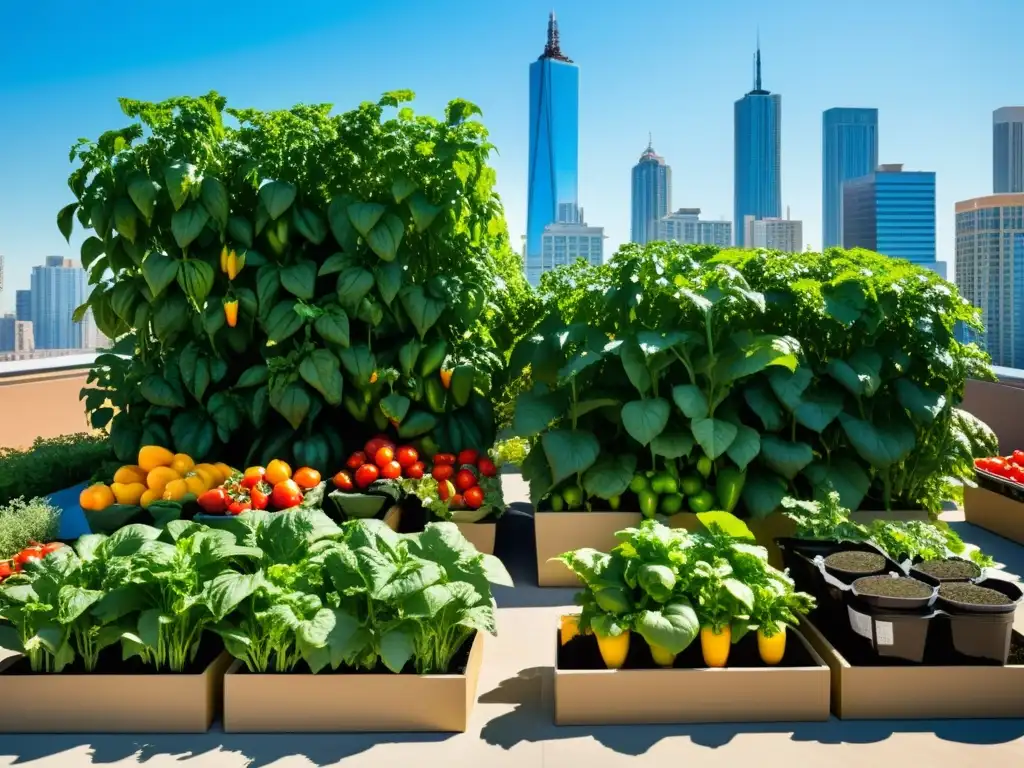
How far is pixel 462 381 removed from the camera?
3.90 m

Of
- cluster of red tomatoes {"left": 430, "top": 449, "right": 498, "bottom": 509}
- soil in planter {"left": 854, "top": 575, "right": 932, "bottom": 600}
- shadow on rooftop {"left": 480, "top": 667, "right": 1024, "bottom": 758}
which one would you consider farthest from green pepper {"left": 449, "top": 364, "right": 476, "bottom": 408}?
soil in planter {"left": 854, "top": 575, "right": 932, "bottom": 600}

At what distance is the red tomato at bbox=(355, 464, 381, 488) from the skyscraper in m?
121

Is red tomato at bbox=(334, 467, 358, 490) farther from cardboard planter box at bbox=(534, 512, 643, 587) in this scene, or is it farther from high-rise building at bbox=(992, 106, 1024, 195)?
high-rise building at bbox=(992, 106, 1024, 195)

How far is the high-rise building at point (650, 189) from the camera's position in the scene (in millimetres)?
111688

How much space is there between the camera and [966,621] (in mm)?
2256

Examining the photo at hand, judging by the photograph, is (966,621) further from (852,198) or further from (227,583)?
(852,198)

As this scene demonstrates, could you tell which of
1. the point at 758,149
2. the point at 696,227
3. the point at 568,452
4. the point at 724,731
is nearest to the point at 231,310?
the point at 568,452

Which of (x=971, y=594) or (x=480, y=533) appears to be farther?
(x=480, y=533)

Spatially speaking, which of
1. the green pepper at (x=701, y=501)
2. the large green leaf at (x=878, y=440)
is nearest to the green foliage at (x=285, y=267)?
the green pepper at (x=701, y=501)

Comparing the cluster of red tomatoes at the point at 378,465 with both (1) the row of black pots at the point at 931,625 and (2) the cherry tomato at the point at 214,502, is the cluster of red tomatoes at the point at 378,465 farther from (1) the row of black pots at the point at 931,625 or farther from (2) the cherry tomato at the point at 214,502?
(1) the row of black pots at the point at 931,625

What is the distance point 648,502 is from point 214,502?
64.9 inches

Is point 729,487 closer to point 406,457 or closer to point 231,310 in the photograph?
point 406,457

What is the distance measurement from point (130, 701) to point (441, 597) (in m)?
0.83

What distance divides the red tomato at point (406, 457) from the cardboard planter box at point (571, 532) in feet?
2.27
